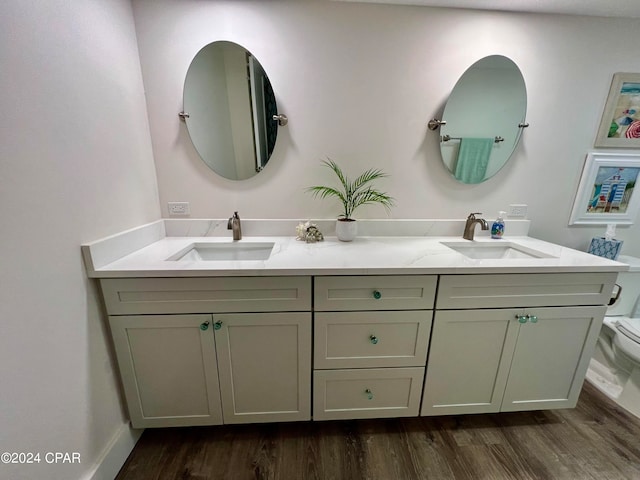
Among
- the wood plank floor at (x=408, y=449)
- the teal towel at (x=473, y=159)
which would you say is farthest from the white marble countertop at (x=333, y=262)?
the wood plank floor at (x=408, y=449)

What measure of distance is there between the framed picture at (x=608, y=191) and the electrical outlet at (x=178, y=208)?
2.39 meters

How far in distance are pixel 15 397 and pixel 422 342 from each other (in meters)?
1.38

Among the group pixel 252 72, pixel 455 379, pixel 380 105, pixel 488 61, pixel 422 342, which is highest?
pixel 488 61

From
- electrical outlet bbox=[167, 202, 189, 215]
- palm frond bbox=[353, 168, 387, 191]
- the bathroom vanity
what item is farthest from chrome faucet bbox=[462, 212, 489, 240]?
electrical outlet bbox=[167, 202, 189, 215]

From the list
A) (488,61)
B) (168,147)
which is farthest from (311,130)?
(488,61)

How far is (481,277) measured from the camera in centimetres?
107

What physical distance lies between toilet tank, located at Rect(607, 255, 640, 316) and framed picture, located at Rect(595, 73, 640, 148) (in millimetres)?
710

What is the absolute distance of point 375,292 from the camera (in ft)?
3.44

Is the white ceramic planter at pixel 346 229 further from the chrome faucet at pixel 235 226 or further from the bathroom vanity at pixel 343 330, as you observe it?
the chrome faucet at pixel 235 226

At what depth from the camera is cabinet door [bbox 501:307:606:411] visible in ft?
3.79

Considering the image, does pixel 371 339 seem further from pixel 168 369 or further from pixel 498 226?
pixel 498 226

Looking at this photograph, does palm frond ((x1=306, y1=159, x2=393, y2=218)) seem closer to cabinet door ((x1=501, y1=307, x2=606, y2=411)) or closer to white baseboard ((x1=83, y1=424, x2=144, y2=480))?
cabinet door ((x1=501, y1=307, x2=606, y2=411))

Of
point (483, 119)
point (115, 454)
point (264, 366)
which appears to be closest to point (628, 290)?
point (483, 119)

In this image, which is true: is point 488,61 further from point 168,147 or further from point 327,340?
point 168,147
